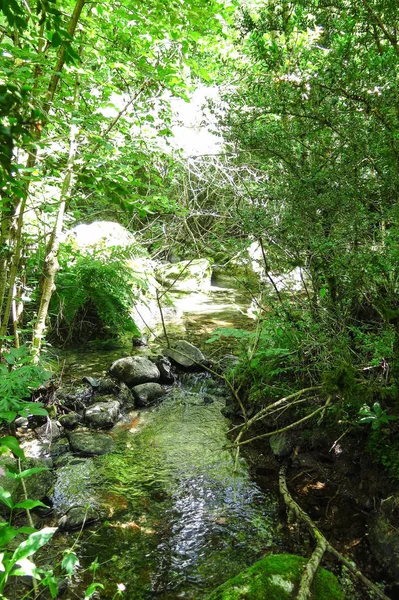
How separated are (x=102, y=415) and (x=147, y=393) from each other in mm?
989

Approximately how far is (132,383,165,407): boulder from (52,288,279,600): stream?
297 mm

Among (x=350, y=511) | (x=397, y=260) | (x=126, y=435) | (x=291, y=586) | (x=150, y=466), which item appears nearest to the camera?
(x=291, y=586)

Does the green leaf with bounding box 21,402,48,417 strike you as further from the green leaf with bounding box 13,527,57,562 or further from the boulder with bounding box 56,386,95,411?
the boulder with bounding box 56,386,95,411

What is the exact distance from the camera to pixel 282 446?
166 inches

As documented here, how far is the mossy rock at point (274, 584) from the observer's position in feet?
6.66

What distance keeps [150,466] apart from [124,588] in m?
1.56

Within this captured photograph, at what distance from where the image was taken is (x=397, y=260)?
2.62m

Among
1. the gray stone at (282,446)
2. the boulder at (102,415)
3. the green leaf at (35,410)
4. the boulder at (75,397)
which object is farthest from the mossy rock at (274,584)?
the boulder at (75,397)

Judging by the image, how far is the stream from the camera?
285cm

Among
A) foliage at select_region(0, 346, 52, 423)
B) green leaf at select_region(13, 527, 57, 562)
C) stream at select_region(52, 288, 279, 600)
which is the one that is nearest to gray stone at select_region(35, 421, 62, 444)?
stream at select_region(52, 288, 279, 600)

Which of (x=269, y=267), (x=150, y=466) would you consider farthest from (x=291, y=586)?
(x=269, y=267)

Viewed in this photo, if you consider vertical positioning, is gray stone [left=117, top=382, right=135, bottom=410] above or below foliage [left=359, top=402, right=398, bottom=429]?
below

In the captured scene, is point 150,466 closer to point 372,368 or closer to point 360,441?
point 360,441

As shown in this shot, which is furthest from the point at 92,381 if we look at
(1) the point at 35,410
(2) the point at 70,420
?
(1) the point at 35,410
